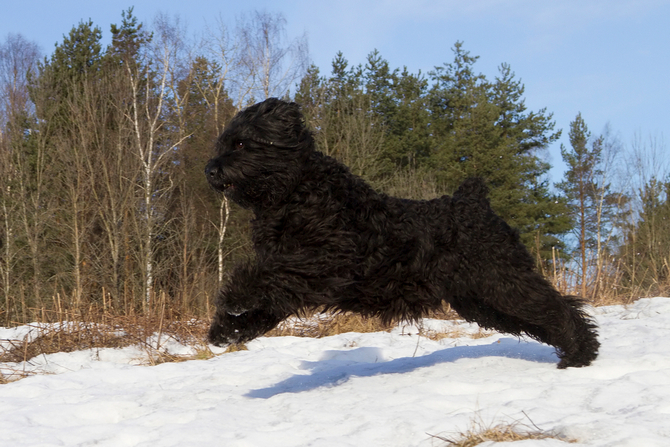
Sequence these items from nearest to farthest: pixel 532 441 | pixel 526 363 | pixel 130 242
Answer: pixel 532 441 < pixel 526 363 < pixel 130 242

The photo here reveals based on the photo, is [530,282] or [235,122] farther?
[530,282]

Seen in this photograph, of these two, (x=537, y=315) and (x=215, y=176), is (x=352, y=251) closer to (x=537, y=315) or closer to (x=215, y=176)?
(x=215, y=176)

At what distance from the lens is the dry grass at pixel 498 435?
2.80 metres

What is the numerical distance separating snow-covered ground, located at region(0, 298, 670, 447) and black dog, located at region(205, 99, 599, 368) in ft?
1.59

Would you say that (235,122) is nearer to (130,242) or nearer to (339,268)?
(339,268)

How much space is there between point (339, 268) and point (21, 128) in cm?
2779

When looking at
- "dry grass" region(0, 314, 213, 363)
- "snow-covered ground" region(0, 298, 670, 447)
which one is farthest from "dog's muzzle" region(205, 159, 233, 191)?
"dry grass" region(0, 314, 213, 363)

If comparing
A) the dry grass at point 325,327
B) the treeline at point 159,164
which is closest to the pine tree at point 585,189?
the treeline at point 159,164

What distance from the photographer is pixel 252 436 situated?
10.3 ft

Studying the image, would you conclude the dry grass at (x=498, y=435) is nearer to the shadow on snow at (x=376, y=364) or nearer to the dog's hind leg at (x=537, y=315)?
the dog's hind leg at (x=537, y=315)

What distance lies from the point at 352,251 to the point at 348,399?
98 cm

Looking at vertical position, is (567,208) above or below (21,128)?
below

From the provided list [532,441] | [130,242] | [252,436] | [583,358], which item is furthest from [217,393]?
[130,242]

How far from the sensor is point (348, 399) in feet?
12.3
